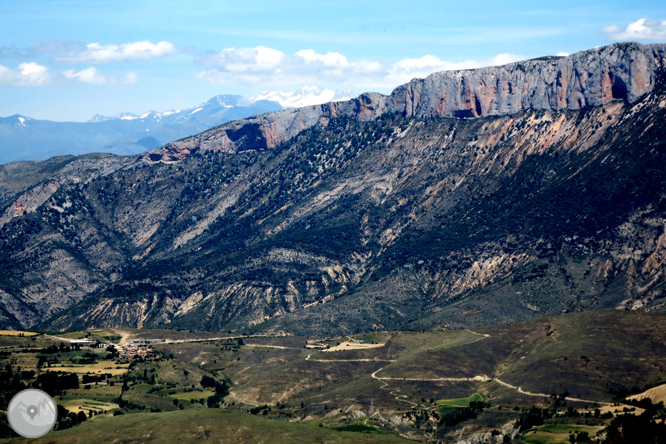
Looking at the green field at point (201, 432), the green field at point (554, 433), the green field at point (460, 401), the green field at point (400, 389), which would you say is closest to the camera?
the green field at point (201, 432)

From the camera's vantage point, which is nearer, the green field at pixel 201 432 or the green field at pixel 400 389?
the green field at pixel 201 432

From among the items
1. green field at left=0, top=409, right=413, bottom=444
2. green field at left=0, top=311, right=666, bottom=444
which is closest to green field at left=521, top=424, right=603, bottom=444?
green field at left=0, top=311, right=666, bottom=444

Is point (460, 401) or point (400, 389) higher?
point (400, 389)

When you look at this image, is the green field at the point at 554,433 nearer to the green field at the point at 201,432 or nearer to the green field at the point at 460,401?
the green field at the point at 201,432

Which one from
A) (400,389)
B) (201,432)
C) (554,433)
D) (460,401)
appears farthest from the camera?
(400,389)

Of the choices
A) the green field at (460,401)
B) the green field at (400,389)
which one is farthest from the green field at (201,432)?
A: the green field at (460,401)

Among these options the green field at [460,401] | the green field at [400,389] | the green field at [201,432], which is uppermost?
the green field at [201,432]

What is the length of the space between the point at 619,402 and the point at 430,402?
106 feet

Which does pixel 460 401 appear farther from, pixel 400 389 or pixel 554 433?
pixel 554 433

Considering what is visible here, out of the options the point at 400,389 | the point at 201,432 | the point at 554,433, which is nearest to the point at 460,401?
the point at 400,389

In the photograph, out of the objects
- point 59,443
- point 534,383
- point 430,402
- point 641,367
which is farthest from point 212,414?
point 641,367

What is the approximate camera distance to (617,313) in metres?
196

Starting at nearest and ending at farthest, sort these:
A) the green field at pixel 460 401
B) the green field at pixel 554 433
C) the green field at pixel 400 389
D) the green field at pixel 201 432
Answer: the green field at pixel 201 432
the green field at pixel 554 433
the green field at pixel 400 389
the green field at pixel 460 401

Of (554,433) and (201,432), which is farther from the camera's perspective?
(554,433)
